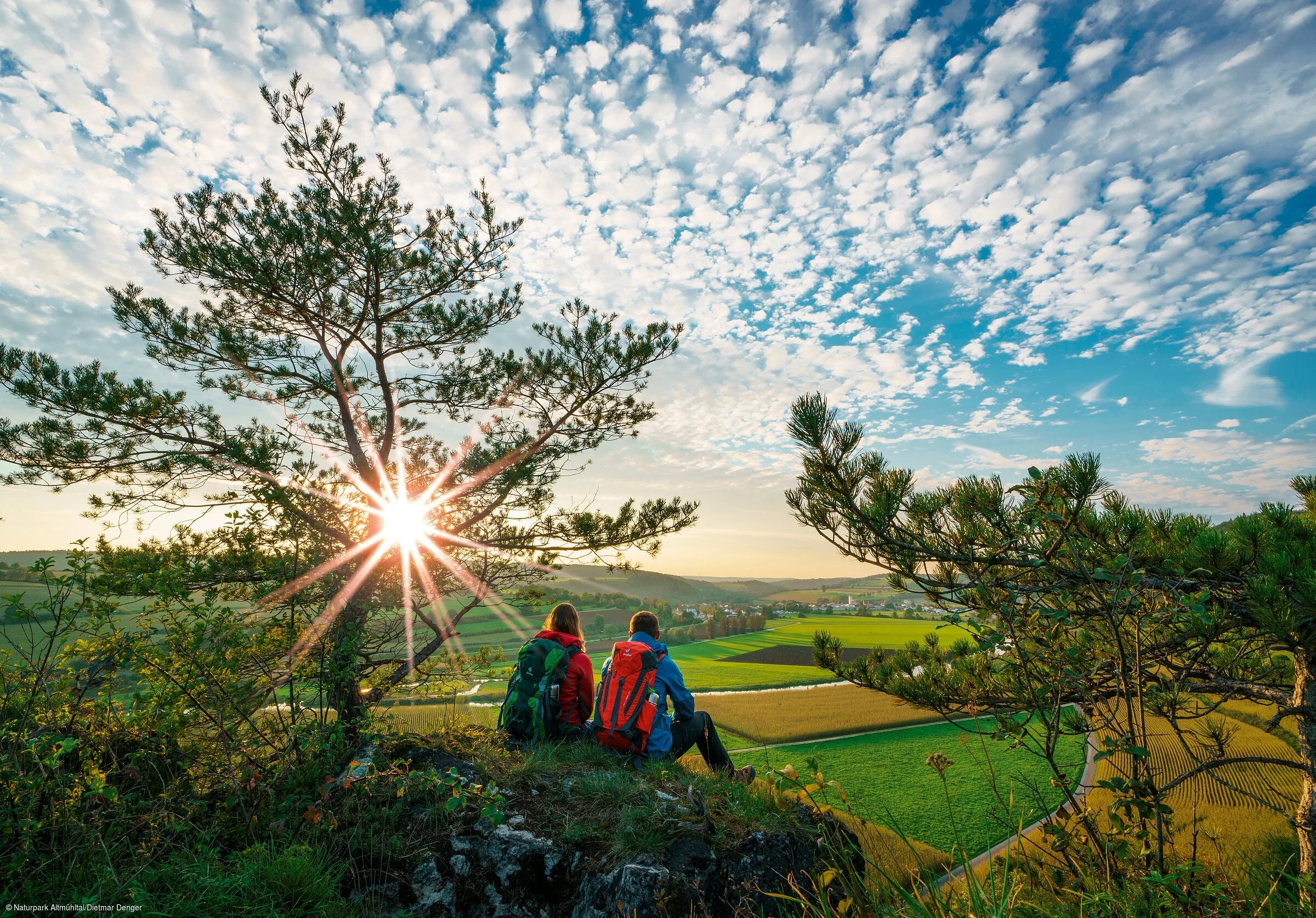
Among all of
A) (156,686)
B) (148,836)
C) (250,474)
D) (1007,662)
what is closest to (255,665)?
(156,686)

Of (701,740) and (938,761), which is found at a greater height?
(938,761)

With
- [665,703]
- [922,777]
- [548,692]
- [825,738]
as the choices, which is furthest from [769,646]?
[548,692]

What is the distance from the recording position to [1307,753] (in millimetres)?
3436

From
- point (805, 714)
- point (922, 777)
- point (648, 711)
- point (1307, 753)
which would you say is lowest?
point (805, 714)

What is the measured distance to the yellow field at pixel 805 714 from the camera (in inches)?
663

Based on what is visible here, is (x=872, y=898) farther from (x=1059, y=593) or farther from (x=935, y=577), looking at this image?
(x=935, y=577)

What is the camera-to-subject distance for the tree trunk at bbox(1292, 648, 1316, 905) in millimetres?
3230

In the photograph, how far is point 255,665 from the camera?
415cm

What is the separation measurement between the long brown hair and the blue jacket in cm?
95

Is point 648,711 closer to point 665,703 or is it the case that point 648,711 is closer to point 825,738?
point 665,703

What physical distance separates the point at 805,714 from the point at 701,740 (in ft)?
50.1

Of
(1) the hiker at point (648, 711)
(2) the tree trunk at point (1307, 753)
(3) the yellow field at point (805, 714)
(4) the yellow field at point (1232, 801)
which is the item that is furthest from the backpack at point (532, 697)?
(3) the yellow field at point (805, 714)
